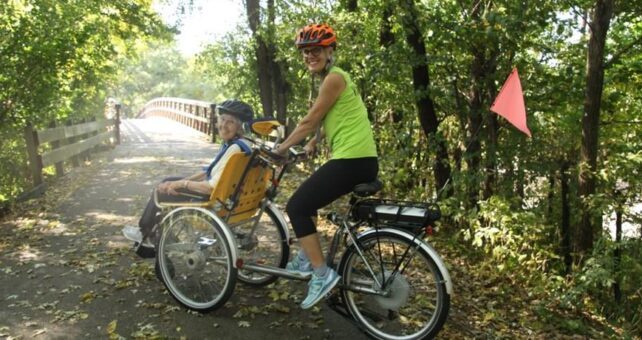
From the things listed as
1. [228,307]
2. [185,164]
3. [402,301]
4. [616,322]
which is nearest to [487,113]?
[616,322]

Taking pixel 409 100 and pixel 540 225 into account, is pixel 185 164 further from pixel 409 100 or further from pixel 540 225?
pixel 540 225

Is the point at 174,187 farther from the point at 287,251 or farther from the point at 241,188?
the point at 287,251

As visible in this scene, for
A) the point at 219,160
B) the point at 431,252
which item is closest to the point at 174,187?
the point at 219,160

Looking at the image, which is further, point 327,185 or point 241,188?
point 241,188

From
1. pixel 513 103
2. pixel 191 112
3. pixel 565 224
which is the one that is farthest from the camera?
pixel 191 112

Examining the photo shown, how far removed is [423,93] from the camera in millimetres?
6059

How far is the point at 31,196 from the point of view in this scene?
833 cm

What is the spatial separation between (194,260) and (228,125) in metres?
1.09

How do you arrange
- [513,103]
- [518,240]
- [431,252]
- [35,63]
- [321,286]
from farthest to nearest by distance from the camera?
1. [35,63]
2. [518,240]
3. [513,103]
4. [321,286]
5. [431,252]

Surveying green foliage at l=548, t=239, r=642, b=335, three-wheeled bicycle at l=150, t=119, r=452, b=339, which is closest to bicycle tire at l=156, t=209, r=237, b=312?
three-wheeled bicycle at l=150, t=119, r=452, b=339

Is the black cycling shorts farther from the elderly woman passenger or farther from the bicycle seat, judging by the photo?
the elderly woman passenger

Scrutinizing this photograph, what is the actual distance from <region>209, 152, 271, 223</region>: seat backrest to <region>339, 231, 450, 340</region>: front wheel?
996mm

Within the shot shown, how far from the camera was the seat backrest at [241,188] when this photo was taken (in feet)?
13.2

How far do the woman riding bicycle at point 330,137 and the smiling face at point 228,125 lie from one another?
723mm
